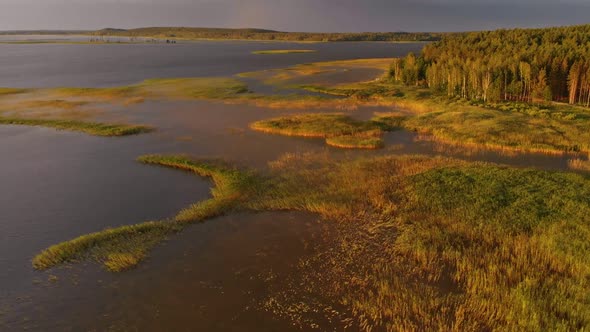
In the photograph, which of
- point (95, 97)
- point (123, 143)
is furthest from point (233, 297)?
point (95, 97)

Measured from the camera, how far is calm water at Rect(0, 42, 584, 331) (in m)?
18.2

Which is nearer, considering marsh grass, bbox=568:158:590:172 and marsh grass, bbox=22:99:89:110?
marsh grass, bbox=568:158:590:172

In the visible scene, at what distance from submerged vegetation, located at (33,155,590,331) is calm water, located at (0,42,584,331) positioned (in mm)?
1931

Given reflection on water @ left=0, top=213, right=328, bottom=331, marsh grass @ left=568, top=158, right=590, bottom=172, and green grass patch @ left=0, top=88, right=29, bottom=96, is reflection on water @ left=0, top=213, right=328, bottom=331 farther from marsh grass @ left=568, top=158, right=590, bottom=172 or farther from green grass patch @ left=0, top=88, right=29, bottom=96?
green grass patch @ left=0, top=88, right=29, bottom=96

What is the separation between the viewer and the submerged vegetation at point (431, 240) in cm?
1734

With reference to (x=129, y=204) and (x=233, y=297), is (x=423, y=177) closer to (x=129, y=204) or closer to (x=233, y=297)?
(x=233, y=297)

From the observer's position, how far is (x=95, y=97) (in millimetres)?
83938

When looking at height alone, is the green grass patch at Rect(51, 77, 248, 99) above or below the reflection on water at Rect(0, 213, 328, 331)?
above

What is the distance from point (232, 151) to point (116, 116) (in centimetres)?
3154

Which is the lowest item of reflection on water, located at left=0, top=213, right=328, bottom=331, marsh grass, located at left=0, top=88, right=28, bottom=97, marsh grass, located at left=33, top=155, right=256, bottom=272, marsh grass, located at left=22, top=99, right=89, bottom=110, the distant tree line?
reflection on water, located at left=0, top=213, right=328, bottom=331

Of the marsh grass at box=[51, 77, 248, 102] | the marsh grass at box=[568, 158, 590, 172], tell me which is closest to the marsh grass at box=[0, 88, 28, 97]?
the marsh grass at box=[51, 77, 248, 102]

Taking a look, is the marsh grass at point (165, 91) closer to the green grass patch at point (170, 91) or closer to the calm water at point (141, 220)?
the green grass patch at point (170, 91)

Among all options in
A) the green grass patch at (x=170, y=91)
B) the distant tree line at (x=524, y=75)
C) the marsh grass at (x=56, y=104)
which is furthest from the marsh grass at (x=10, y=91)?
the distant tree line at (x=524, y=75)

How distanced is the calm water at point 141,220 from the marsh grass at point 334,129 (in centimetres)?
221
